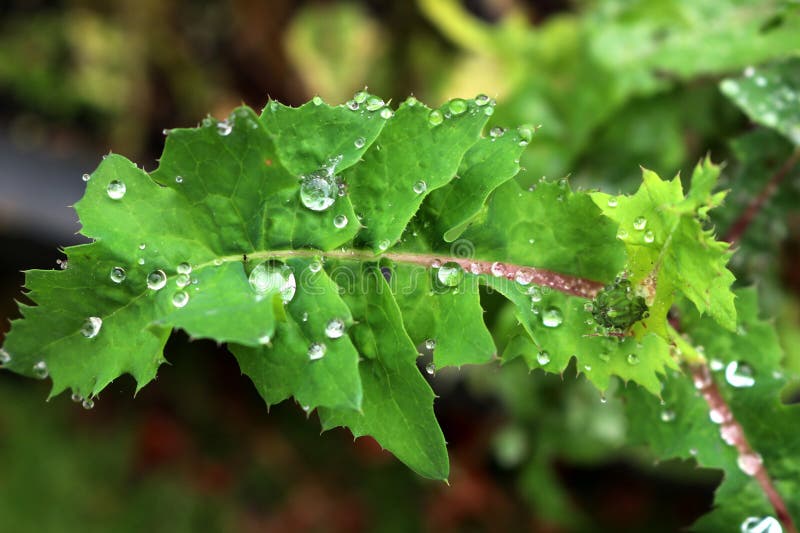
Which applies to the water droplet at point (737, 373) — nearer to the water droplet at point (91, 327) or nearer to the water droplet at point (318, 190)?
the water droplet at point (318, 190)

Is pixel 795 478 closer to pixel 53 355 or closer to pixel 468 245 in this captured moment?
pixel 468 245

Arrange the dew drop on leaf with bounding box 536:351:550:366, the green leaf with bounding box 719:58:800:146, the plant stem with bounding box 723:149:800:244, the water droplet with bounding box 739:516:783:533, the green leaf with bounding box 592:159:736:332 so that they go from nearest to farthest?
the green leaf with bounding box 592:159:736:332 → the dew drop on leaf with bounding box 536:351:550:366 → the water droplet with bounding box 739:516:783:533 → the green leaf with bounding box 719:58:800:146 → the plant stem with bounding box 723:149:800:244

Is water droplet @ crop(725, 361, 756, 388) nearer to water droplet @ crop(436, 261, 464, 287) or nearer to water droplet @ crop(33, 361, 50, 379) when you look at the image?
water droplet @ crop(436, 261, 464, 287)

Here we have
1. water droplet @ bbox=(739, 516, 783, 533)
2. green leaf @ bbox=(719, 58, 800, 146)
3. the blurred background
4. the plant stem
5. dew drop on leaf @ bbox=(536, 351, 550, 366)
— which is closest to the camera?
dew drop on leaf @ bbox=(536, 351, 550, 366)

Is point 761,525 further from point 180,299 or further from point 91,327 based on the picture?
point 91,327

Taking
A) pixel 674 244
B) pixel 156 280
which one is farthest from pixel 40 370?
pixel 674 244

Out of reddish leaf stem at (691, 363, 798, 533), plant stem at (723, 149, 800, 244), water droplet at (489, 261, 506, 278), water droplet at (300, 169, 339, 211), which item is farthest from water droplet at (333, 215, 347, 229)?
plant stem at (723, 149, 800, 244)
